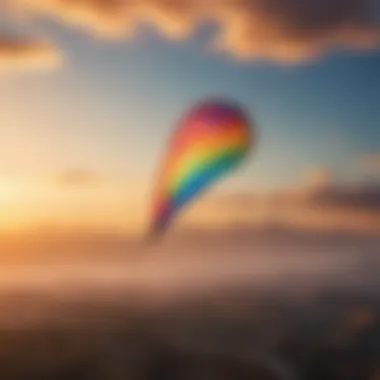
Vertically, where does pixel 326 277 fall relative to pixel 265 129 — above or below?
below

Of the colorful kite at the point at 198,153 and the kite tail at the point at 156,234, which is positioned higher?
the colorful kite at the point at 198,153

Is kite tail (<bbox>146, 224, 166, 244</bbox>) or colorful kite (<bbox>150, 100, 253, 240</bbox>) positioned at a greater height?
colorful kite (<bbox>150, 100, 253, 240</bbox>)

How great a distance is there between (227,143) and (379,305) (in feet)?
1.46

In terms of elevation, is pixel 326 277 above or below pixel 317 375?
above

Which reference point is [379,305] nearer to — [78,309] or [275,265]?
[275,265]

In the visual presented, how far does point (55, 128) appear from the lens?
1302 mm

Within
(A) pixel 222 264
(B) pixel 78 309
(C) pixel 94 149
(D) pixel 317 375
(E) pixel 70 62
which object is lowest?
(D) pixel 317 375

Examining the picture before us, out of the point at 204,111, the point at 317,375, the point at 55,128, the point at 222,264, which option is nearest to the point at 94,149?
the point at 55,128

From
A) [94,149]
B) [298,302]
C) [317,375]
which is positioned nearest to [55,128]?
[94,149]

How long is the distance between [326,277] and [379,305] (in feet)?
0.39

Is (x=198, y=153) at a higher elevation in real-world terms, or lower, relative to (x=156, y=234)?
higher

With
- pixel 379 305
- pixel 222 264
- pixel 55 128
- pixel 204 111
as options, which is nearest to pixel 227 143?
pixel 204 111

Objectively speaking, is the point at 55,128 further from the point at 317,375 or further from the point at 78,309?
the point at 317,375

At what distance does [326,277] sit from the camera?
1309 mm
